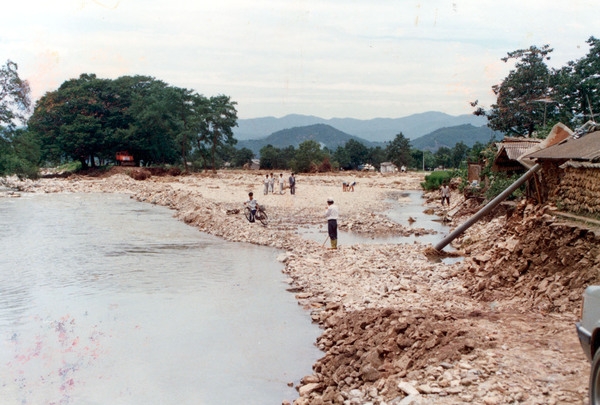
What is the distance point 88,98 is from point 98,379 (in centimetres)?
6019

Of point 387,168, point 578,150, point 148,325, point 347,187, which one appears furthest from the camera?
point 387,168

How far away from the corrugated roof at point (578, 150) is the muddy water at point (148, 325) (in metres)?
6.56

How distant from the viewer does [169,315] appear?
1320 centimetres

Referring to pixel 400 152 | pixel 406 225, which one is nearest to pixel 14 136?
pixel 406 225

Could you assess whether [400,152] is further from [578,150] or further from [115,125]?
[578,150]

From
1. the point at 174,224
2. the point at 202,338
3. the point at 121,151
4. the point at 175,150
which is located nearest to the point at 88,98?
the point at 121,151

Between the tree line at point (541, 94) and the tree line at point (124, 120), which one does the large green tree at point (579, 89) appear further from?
the tree line at point (124, 120)

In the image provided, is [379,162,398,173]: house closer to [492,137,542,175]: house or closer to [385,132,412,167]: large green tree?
[385,132,412,167]: large green tree

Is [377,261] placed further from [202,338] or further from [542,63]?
[542,63]

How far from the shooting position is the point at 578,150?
1286cm

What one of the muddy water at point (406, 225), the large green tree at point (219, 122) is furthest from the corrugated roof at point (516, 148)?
the large green tree at point (219, 122)

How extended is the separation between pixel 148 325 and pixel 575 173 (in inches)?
378

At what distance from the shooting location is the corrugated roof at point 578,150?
11.8 metres

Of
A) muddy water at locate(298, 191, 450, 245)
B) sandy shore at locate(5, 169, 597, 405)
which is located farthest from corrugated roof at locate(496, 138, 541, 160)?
muddy water at locate(298, 191, 450, 245)
